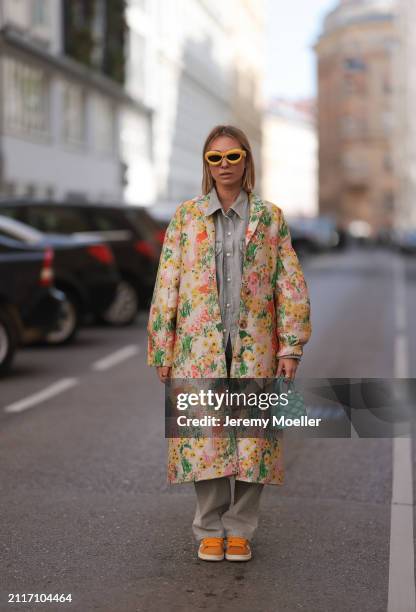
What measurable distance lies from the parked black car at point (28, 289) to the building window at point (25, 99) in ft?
69.4

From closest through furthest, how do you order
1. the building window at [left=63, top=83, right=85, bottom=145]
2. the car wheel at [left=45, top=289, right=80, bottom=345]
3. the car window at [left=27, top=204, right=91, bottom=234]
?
the car wheel at [left=45, top=289, right=80, bottom=345] → the car window at [left=27, top=204, right=91, bottom=234] → the building window at [left=63, top=83, right=85, bottom=145]

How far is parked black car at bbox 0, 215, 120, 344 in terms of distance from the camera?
14406 millimetres

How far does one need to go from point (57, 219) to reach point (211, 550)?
38.6 ft

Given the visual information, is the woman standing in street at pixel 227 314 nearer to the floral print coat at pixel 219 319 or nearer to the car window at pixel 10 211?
the floral print coat at pixel 219 319

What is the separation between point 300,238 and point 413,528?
144 ft

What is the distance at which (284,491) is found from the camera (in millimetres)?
6523

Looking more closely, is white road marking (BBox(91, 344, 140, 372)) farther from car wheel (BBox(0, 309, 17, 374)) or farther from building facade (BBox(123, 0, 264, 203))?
building facade (BBox(123, 0, 264, 203))

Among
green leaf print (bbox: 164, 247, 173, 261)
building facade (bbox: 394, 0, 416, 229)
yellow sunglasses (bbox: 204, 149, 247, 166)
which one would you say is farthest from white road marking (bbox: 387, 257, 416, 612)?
building facade (bbox: 394, 0, 416, 229)

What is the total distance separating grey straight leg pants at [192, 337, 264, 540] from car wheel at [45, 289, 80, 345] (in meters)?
9.63

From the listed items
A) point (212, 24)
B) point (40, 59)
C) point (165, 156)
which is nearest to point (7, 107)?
point (40, 59)

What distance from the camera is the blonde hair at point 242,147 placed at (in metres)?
4.93

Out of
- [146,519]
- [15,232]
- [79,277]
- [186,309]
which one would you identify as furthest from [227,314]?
[79,277]

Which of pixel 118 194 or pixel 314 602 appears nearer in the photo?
pixel 314 602

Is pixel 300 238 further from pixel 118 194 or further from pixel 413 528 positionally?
pixel 413 528
